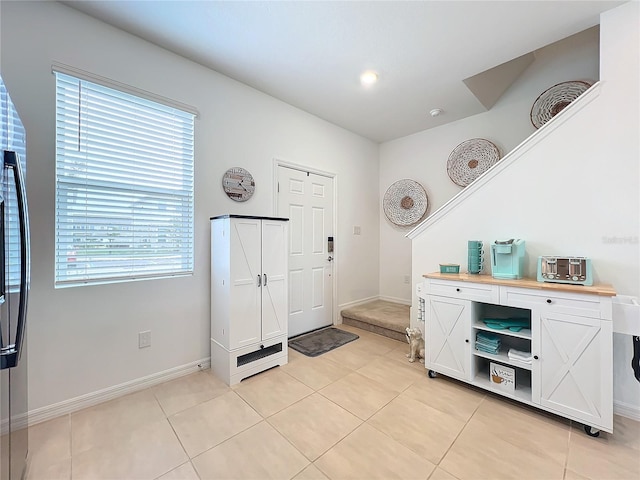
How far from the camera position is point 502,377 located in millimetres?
1993

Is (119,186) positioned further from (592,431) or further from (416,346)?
(592,431)

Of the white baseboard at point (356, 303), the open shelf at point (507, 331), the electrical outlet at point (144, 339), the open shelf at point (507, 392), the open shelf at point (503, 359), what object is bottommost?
the open shelf at point (507, 392)

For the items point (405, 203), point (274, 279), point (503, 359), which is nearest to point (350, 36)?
point (274, 279)

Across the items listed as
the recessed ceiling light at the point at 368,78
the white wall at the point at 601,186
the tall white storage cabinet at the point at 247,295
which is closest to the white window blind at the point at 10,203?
the tall white storage cabinet at the point at 247,295

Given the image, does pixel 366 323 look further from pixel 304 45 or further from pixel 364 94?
pixel 304 45

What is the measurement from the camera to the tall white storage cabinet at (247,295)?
2.27 m

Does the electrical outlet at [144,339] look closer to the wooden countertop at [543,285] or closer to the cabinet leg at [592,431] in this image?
the wooden countertop at [543,285]

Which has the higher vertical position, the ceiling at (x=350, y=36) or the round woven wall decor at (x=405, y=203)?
the ceiling at (x=350, y=36)

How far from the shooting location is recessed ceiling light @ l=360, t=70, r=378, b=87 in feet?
8.53

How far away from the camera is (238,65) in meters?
2.49

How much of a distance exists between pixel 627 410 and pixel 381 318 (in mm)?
2073

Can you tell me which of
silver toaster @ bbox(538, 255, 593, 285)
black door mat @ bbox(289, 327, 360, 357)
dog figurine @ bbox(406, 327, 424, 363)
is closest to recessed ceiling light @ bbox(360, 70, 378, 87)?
silver toaster @ bbox(538, 255, 593, 285)

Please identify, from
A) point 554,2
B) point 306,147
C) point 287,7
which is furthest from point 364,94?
point 554,2

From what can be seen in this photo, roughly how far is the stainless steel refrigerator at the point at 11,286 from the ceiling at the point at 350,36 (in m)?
1.39
